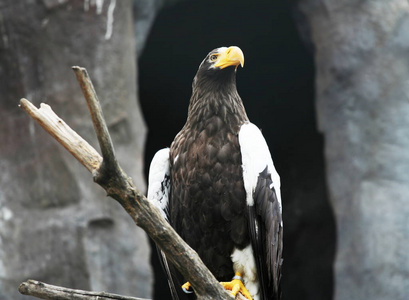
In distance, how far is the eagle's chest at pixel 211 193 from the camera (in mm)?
2592

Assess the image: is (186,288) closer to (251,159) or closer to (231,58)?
(251,159)

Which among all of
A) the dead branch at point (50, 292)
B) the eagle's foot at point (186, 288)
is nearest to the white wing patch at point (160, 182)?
the eagle's foot at point (186, 288)

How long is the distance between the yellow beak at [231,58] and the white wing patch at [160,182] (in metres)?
0.46

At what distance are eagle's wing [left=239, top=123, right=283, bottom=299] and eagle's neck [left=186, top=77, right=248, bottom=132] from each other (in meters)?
0.13

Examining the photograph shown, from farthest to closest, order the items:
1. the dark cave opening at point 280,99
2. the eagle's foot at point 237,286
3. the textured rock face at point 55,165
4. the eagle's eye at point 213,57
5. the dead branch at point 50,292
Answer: the dark cave opening at point 280,99
the textured rock face at point 55,165
the eagle's eye at point 213,57
the eagle's foot at point 237,286
the dead branch at point 50,292

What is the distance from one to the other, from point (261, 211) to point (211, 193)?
0.73 feet

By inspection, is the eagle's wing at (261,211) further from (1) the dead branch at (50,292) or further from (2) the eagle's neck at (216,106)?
(1) the dead branch at (50,292)

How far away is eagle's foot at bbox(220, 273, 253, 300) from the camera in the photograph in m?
2.55

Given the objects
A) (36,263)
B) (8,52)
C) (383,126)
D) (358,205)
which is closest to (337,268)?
(358,205)

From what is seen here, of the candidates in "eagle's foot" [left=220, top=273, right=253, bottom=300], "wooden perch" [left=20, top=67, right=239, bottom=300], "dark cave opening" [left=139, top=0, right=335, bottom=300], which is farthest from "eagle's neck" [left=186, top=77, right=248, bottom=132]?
"dark cave opening" [left=139, top=0, right=335, bottom=300]

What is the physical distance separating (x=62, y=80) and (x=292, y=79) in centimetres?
343

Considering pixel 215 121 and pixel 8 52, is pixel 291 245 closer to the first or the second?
pixel 8 52

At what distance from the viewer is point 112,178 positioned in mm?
1885

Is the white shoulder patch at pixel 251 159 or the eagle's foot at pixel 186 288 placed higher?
the white shoulder patch at pixel 251 159
